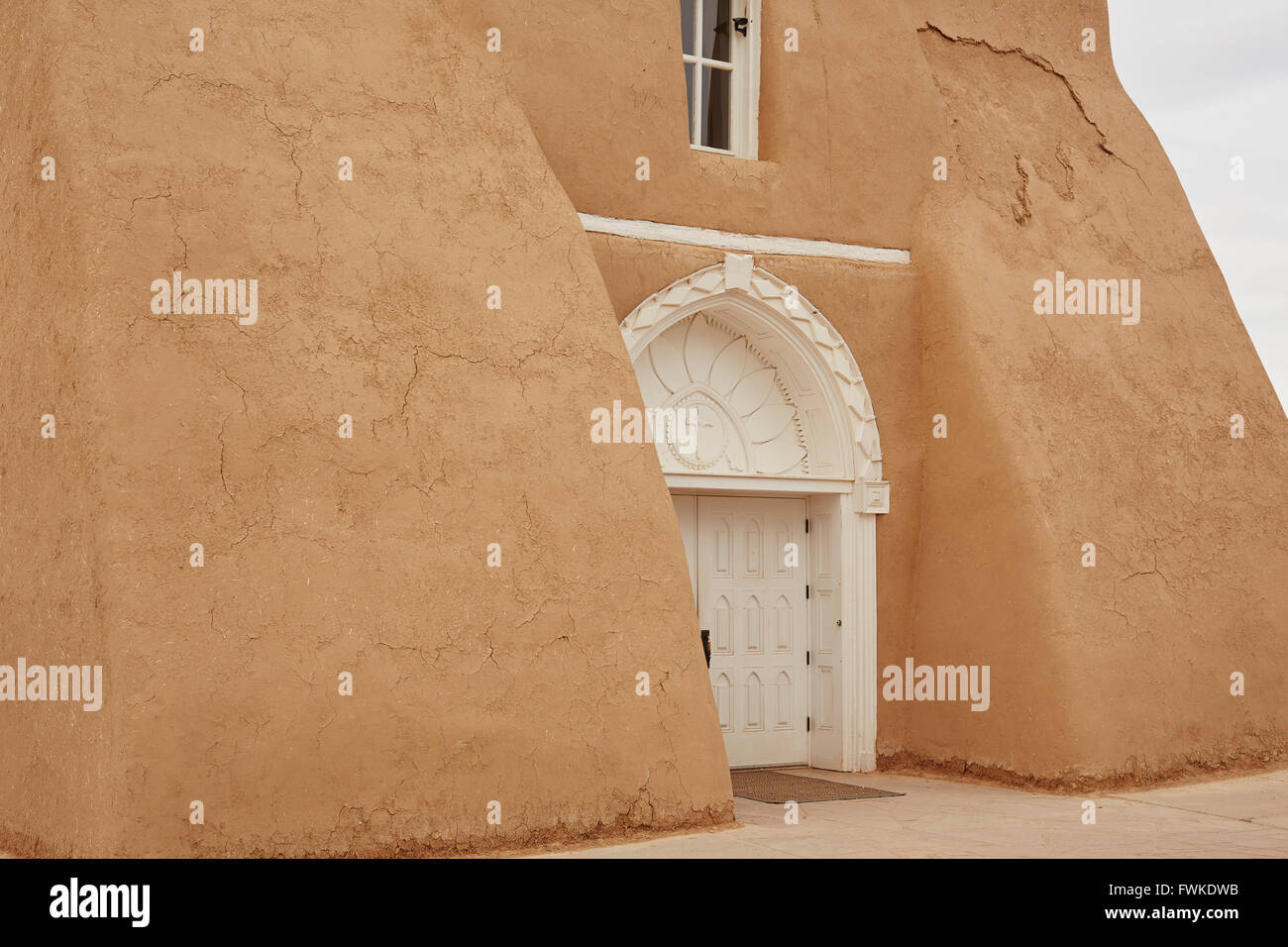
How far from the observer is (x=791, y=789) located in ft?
29.3

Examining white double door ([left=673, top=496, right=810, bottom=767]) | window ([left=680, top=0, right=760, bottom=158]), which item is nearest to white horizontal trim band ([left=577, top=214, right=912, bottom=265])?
window ([left=680, top=0, right=760, bottom=158])

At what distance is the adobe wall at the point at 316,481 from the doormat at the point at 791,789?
1.36 metres

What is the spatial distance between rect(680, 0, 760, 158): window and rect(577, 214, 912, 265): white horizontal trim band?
763 millimetres

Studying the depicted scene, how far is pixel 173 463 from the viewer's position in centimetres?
621

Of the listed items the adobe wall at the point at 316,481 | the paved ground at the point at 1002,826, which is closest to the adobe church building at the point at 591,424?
the adobe wall at the point at 316,481

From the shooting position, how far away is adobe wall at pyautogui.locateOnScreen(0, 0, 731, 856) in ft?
20.0

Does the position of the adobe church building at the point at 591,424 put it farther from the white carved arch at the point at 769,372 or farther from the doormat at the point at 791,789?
the doormat at the point at 791,789

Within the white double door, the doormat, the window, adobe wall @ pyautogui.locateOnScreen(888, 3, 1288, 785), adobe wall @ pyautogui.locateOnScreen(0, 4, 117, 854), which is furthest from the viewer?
the window

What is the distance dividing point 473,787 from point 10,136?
427cm

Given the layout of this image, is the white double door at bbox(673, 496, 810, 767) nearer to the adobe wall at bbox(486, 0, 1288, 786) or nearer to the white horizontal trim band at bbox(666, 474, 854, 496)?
the white horizontal trim band at bbox(666, 474, 854, 496)

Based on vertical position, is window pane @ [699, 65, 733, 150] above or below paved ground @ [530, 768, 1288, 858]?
above

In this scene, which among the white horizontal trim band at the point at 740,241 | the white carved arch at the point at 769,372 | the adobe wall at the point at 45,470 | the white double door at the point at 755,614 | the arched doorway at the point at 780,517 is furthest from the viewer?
the white double door at the point at 755,614

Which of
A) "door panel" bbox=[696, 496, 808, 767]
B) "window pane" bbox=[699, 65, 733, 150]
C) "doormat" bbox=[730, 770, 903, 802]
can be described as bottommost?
"doormat" bbox=[730, 770, 903, 802]

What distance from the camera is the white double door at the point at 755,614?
31.5 ft
